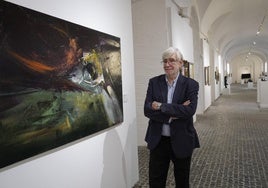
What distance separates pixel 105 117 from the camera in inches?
162

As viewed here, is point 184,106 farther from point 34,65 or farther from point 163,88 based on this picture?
point 34,65

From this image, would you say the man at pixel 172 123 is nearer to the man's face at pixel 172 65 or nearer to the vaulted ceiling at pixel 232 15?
the man's face at pixel 172 65

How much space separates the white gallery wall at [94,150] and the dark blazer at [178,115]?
75 cm

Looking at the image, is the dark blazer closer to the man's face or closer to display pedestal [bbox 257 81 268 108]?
the man's face

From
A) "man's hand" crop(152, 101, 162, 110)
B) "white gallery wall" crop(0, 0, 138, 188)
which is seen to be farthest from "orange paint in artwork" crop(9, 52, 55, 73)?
"man's hand" crop(152, 101, 162, 110)

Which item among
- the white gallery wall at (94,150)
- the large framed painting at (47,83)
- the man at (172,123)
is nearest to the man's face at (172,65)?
the man at (172,123)

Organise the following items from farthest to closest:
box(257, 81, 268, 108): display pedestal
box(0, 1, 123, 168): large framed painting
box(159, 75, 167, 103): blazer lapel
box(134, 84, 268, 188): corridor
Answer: box(257, 81, 268, 108): display pedestal → box(134, 84, 268, 188): corridor → box(159, 75, 167, 103): blazer lapel → box(0, 1, 123, 168): large framed painting

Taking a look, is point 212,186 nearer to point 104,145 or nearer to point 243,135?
point 104,145

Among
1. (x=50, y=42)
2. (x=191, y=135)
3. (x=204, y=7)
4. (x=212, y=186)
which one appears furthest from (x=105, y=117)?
(x=204, y=7)

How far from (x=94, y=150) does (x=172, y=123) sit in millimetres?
988

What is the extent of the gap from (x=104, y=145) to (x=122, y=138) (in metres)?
0.63

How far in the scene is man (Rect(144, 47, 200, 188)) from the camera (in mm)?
3590

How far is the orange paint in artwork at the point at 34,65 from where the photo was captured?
2.63 metres

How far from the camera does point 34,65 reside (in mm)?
2811
